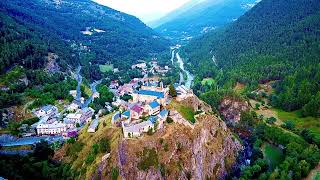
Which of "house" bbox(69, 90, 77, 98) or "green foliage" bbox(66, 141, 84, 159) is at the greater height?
"green foliage" bbox(66, 141, 84, 159)

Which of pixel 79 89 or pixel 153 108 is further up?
pixel 153 108

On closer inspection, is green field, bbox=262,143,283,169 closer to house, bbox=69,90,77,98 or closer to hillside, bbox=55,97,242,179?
hillside, bbox=55,97,242,179

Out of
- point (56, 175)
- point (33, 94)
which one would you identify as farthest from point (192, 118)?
point (33, 94)

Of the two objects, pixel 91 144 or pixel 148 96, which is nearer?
pixel 91 144

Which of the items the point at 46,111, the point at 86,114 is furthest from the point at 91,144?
the point at 46,111

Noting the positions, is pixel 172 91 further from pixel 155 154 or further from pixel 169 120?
pixel 155 154

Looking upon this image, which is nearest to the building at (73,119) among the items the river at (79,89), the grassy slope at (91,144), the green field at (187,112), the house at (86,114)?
the house at (86,114)

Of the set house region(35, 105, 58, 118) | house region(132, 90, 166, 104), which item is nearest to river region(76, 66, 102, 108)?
house region(35, 105, 58, 118)
